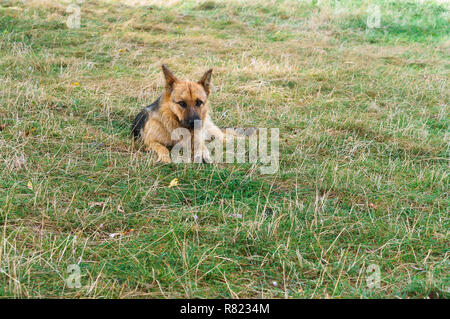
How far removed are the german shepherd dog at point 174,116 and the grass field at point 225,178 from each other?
0.90ft

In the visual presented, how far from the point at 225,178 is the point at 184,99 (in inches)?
42.9

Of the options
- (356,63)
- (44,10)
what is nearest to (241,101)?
(356,63)

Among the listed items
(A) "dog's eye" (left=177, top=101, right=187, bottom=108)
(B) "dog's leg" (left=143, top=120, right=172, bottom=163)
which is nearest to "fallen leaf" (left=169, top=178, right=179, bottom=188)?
(B) "dog's leg" (left=143, top=120, right=172, bottom=163)

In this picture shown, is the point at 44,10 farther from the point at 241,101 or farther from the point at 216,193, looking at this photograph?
the point at 216,193

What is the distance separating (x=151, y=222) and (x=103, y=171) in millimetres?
971

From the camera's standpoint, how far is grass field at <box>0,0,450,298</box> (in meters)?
2.61

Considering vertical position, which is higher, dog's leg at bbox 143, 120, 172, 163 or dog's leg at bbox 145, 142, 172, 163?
dog's leg at bbox 143, 120, 172, 163

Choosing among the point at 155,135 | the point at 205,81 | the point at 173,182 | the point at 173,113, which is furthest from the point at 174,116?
the point at 173,182

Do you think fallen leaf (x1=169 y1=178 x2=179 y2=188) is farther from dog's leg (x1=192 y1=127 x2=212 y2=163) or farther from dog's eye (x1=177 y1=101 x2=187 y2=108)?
dog's eye (x1=177 y1=101 x2=187 y2=108)

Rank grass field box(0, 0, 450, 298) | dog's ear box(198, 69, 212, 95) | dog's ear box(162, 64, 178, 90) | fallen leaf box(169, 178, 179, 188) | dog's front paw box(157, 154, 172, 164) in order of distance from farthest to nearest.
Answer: dog's ear box(198, 69, 212, 95) → dog's ear box(162, 64, 178, 90) → dog's front paw box(157, 154, 172, 164) → fallen leaf box(169, 178, 179, 188) → grass field box(0, 0, 450, 298)

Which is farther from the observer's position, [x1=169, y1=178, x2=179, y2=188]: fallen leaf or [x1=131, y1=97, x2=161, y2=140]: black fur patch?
[x1=131, y1=97, x2=161, y2=140]: black fur patch

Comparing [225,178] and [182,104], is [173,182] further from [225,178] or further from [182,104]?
[182,104]

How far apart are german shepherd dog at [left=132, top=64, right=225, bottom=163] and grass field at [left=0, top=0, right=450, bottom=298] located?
0.90ft

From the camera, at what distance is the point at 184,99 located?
447 cm
